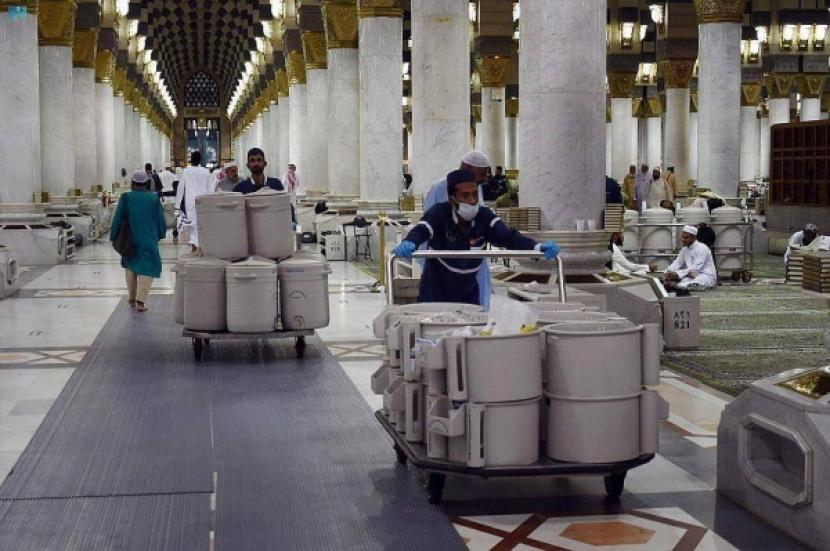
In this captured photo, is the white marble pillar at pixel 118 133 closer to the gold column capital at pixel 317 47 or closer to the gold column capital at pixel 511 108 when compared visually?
the gold column capital at pixel 511 108

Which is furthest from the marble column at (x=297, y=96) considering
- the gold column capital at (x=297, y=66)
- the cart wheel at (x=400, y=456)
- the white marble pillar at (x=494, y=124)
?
the cart wheel at (x=400, y=456)

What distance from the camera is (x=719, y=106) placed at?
1966cm

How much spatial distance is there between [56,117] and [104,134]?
29.7 feet

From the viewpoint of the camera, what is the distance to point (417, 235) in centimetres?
632

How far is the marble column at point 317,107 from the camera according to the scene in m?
26.1

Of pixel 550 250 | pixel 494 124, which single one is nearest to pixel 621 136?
pixel 494 124

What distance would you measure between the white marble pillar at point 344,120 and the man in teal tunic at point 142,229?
9500 millimetres

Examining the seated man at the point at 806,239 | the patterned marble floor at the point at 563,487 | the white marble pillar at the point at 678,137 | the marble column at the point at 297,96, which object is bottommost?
the patterned marble floor at the point at 563,487

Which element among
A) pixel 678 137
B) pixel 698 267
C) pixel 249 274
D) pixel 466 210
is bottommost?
pixel 698 267

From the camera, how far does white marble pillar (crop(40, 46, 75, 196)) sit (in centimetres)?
2194

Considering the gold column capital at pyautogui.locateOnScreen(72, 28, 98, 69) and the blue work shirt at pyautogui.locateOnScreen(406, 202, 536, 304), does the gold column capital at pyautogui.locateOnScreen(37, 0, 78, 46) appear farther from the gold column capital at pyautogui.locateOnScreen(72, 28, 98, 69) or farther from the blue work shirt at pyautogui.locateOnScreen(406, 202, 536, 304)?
the blue work shirt at pyautogui.locateOnScreen(406, 202, 536, 304)

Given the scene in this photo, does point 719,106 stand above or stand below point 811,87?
below

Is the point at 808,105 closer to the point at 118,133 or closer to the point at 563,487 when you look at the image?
the point at 118,133

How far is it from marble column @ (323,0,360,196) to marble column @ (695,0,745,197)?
5697 millimetres
